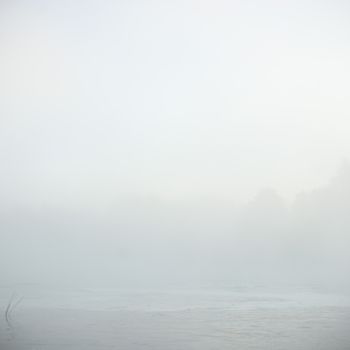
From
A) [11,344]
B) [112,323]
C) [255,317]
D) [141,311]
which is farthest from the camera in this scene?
[141,311]

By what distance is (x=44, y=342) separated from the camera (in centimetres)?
1480

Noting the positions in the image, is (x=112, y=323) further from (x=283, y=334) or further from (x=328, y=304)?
(x=328, y=304)

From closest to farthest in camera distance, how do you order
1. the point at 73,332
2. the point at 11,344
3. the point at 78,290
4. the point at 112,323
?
the point at 11,344 → the point at 73,332 → the point at 112,323 → the point at 78,290

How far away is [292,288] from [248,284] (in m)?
2.29

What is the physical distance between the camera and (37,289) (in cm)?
2280

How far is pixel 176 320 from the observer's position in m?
19.3

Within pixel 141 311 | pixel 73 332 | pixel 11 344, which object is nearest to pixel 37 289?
pixel 141 311

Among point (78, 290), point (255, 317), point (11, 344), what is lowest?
point (11, 344)

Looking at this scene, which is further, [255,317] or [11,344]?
[255,317]

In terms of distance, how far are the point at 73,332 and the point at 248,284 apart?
444 inches

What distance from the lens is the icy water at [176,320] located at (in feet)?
49.1

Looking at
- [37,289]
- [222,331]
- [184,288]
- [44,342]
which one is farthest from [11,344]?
[184,288]

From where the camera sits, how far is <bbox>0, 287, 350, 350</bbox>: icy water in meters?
15.0

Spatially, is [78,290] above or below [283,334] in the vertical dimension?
above
